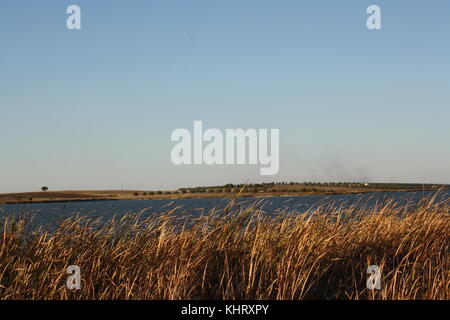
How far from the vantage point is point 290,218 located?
420 inches

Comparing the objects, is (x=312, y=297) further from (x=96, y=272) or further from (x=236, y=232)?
(x=96, y=272)

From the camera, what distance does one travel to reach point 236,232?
31.0 ft

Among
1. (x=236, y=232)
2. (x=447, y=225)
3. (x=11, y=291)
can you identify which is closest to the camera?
(x=11, y=291)

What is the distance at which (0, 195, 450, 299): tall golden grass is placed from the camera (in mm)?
7773

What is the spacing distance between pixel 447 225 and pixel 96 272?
25.5 ft

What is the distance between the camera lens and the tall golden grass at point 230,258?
7.77m

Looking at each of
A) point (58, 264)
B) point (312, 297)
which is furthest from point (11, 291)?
point (312, 297)

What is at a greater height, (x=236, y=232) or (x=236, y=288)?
(x=236, y=232)

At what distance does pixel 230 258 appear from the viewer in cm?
888
